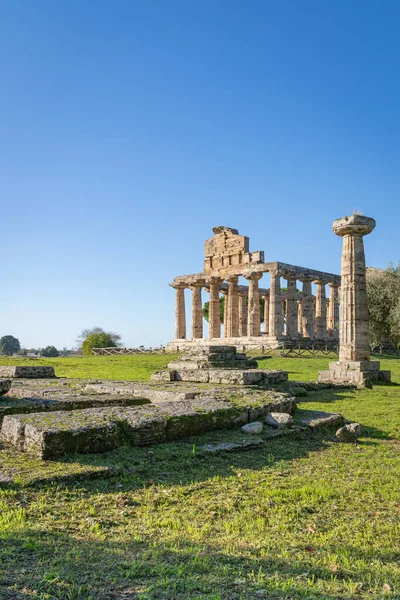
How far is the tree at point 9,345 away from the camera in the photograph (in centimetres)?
11731

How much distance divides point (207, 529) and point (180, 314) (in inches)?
2031

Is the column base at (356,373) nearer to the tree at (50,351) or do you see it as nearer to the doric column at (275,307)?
the doric column at (275,307)

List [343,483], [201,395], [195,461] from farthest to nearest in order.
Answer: [201,395]
[195,461]
[343,483]

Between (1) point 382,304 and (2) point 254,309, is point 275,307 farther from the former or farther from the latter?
(1) point 382,304

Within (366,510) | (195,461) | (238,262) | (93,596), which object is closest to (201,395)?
(195,461)

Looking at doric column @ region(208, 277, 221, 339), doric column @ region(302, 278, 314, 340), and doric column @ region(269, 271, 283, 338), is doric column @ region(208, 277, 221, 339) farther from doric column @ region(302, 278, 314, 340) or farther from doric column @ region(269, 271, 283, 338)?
doric column @ region(302, 278, 314, 340)

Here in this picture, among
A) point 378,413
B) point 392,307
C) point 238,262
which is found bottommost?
point 378,413

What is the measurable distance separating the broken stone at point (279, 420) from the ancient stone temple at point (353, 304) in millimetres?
11165

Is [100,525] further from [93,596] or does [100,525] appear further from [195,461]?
[195,461]

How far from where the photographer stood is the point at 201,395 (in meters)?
10.0

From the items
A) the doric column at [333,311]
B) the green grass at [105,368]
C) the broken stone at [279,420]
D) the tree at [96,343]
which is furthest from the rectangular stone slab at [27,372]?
the doric column at [333,311]

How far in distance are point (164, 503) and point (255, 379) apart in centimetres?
883

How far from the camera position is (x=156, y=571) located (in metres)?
3.31

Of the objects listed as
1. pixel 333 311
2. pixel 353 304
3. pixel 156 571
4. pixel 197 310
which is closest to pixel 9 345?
pixel 197 310
